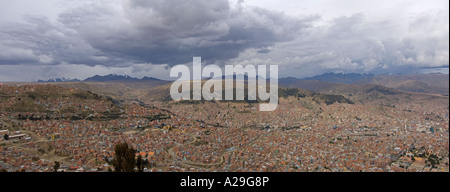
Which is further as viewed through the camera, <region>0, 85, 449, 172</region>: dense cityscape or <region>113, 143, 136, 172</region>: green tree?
<region>0, 85, 449, 172</region>: dense cityscape

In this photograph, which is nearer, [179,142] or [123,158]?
[123,158]

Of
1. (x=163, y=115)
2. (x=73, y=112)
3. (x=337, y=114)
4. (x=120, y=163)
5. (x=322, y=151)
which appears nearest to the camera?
(x=120, y=163)

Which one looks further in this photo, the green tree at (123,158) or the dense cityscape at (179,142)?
the dense cityscape at (179,142)

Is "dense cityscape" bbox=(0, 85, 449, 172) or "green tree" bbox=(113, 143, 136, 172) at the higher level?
"green tree" bbox=(113, 143, 136, 172)

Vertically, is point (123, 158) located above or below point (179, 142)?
above

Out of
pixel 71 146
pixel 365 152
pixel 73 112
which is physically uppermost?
pixel 73 112

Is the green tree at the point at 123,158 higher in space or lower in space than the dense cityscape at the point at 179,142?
higher
